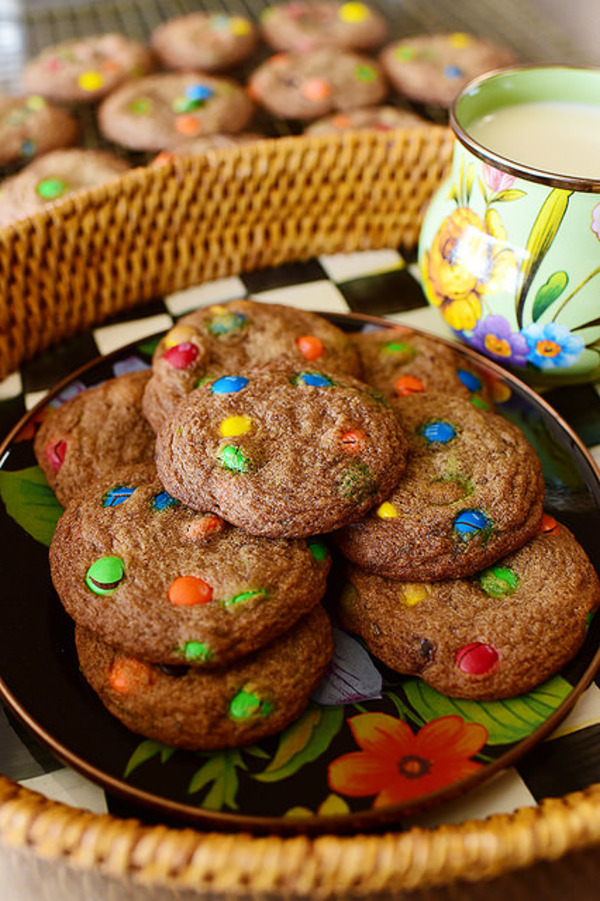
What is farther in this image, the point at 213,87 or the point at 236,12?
the point at 236,12

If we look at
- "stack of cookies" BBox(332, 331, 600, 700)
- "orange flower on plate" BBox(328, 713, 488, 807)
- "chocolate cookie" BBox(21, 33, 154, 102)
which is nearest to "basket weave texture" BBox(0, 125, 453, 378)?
"stack of cookies" BBox(332, 331, 600, 700)

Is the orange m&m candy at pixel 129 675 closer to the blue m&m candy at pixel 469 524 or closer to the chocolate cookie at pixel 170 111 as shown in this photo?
the blue m&m candy at pixel 469 524

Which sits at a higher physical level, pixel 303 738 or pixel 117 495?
pixel 117 495

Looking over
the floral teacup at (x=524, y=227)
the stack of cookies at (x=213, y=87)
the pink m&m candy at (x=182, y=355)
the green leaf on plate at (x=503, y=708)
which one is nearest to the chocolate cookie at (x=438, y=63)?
the stack of cookies at (x=213, y=87)

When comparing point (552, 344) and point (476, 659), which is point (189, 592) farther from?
point (552, 344)

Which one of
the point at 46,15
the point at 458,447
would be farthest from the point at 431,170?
the point at 46,15


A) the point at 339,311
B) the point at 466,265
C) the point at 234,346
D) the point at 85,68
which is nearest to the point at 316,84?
the point at 85,68

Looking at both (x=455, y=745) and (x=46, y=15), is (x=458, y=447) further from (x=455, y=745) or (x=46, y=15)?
(x=46, y=15)
